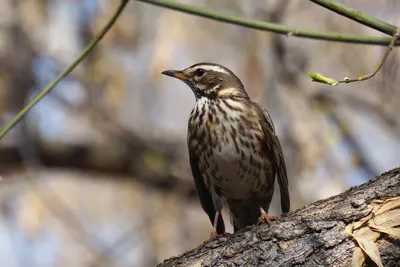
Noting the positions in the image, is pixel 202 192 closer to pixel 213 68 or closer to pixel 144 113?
pixel 213 68

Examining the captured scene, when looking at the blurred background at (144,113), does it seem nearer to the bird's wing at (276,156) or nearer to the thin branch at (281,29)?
the bird's wing at (276,156)

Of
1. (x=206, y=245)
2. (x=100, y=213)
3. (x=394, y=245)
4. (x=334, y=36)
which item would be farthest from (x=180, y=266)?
(x=100, y=213)

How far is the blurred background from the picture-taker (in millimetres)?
7328

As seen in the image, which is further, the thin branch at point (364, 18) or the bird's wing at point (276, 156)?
the bird's wing at point (276, 156)

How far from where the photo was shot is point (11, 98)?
8.21m

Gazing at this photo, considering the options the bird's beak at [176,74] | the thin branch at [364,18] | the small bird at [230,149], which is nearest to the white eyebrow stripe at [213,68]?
the small bird at [230,149]

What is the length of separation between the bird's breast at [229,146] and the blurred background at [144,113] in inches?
57.6

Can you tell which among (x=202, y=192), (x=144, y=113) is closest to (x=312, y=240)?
(x=202, y=192)

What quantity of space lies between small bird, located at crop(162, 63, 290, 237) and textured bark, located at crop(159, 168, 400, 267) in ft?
3.54

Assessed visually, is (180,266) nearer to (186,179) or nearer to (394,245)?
(394,245)

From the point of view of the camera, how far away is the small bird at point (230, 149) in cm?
533

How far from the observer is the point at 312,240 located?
379 centimetres

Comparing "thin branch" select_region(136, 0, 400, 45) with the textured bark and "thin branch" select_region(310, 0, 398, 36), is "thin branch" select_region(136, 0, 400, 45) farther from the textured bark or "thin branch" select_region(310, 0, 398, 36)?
the textured bark

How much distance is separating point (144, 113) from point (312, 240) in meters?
5.42
